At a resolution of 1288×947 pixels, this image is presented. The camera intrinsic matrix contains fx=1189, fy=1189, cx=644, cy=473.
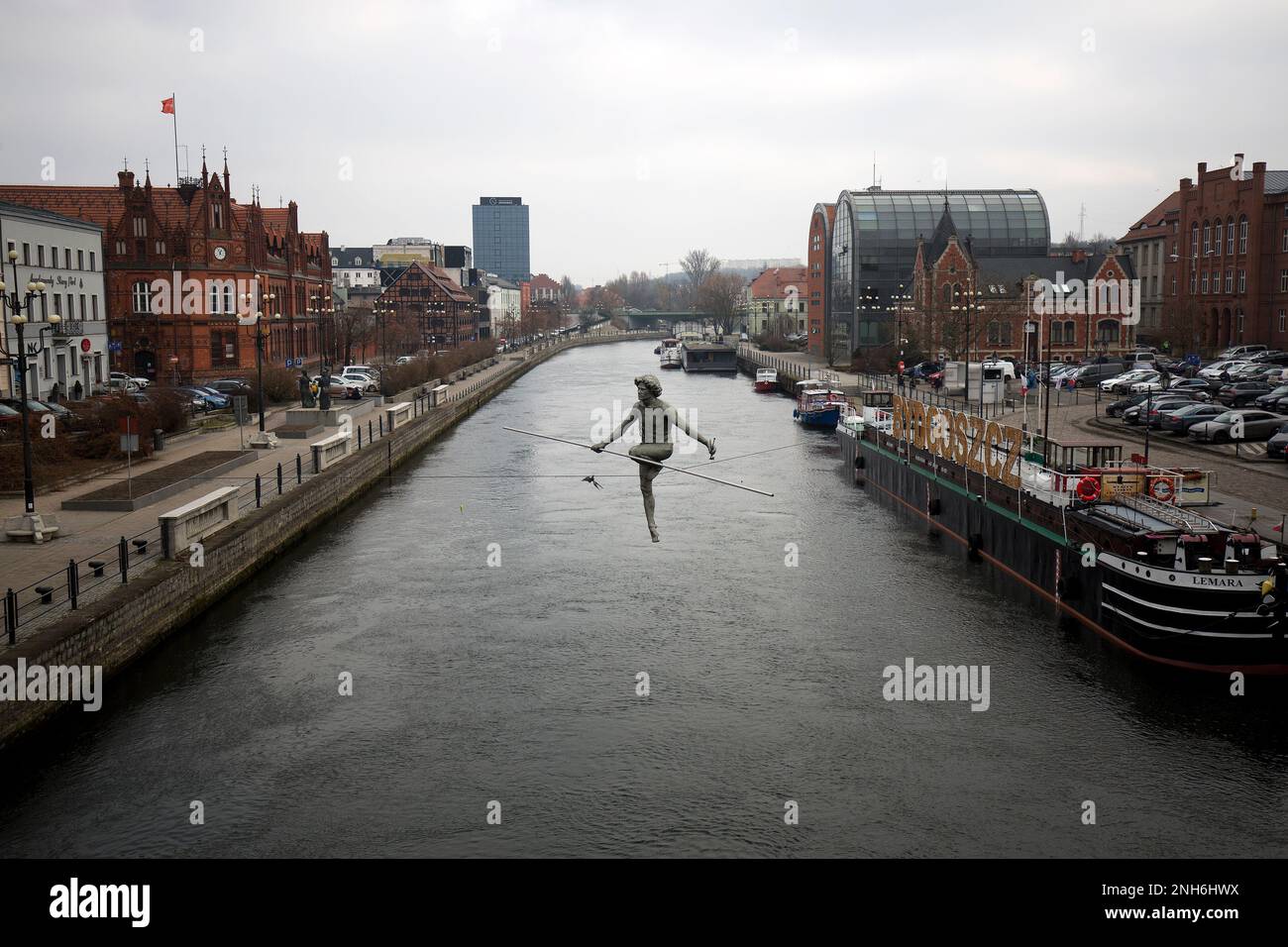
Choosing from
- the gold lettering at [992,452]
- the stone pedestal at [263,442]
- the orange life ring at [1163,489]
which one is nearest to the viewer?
the orange life ring at [1163,489]

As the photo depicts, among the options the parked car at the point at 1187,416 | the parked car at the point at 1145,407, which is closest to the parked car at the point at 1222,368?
the parked car at the point at 1145,407

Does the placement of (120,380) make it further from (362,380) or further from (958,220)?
(958,220)

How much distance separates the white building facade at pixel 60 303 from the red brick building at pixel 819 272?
62.9 meters

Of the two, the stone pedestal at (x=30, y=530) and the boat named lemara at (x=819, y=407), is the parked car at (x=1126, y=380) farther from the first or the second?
the stone pedestal at (x=30, y=530)

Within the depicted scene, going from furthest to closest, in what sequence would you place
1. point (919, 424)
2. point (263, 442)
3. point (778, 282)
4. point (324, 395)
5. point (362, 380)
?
point (778, 282)
point (362, 380)
point (324, 395)
point (263, 442)
point (919, 424)

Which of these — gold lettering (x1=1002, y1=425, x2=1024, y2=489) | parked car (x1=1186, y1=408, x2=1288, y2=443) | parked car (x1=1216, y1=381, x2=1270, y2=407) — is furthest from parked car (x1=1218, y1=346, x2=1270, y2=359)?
gold lettering (x1=1002, y1=425, x2=1024, y2=489)

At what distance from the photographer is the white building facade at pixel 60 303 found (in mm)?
51969

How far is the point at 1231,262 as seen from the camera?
80688 millimetres

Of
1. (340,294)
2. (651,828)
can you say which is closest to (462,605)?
(651,828)

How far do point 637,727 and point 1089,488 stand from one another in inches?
519

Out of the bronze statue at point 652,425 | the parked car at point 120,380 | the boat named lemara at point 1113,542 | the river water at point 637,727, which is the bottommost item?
the river water at point 637,727

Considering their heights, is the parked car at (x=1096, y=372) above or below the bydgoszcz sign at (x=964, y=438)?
above

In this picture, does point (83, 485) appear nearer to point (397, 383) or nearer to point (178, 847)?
point (178, 847)

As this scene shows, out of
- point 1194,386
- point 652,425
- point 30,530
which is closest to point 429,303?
point 1194,386
